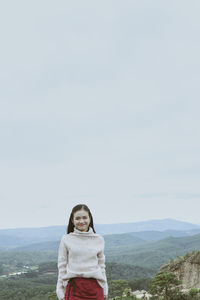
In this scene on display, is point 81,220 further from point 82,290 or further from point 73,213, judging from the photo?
point 82,290

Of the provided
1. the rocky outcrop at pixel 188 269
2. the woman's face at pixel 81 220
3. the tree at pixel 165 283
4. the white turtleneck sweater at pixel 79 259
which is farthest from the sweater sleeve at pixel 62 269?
the rocky outcrop at pixel 188 269

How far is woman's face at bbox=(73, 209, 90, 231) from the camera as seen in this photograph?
379 centimetres

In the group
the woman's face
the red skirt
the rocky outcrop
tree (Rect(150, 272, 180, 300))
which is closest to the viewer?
the red skirt

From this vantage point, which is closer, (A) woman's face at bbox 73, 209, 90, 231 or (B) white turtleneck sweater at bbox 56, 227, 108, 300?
(B) white turtleneck sweater at bbox 56, 227, 108, 300

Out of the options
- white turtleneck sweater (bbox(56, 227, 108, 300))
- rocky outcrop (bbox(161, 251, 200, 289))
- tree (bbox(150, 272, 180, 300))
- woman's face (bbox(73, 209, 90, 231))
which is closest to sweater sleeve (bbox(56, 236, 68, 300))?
white turtleneck sweater (bbox(56, 227, 108, 300))

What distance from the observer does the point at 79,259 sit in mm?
3629

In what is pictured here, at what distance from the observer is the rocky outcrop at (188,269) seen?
538 inches

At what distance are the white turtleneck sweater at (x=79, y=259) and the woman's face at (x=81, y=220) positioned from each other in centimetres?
8

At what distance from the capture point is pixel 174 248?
15825 centimetres

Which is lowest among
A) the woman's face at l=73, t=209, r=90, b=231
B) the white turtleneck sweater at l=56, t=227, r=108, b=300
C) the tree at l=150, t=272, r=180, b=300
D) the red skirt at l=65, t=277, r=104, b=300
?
the tree at l=150, t=272, r=180, b=300

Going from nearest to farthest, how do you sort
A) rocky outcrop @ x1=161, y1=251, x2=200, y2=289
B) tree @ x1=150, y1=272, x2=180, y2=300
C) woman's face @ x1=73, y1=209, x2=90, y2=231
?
woman's face @ x1=73, y1=209, x2=90, y2=231, tree @ x1=150, y1=272, x2=180, y2=300, rocky outcrop @ x1=161, y1=251, x2=200, y2=289

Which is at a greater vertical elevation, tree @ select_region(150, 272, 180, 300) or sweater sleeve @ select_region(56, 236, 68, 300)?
sweater sleeve @ select_region(56, 236, 68, 300)

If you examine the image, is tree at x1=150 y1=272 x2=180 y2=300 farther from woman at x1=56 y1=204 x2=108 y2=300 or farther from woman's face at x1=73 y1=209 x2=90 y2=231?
woman's face at x1=73 y1=209 x2=90 y2=231

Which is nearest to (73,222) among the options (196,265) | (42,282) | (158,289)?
(158,289)
